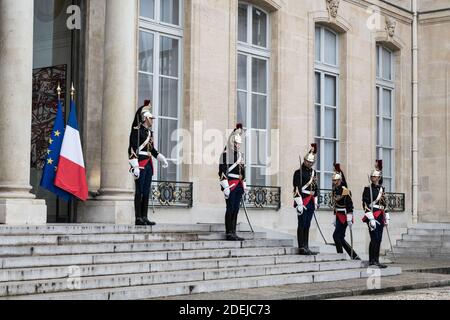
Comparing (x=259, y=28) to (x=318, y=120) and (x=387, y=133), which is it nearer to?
(x=318, y=120)

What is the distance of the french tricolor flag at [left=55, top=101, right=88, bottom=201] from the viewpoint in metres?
13.8

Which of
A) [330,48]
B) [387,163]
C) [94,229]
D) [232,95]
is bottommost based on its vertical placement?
[94,229]

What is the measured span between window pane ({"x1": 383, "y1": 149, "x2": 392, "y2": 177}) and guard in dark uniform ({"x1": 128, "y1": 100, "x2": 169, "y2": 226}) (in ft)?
31.2

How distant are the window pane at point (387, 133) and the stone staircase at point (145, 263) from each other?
7480 mm

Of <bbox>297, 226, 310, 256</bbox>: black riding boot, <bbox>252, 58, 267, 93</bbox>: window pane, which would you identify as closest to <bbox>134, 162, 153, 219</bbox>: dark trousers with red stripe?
<bbox>297, 226, 310, 256</bbox>: black riding boot

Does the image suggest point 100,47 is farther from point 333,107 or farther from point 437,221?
point 437,221

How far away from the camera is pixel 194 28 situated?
53.9 ft

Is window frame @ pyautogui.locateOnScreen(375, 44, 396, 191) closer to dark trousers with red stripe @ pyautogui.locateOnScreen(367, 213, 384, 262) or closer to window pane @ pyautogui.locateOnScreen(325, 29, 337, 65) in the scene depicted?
window pane @ pyautogui.locateOnScreen(325, 29, 337, 65)

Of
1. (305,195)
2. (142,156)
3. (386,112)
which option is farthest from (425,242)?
(142,156)

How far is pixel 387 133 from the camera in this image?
72.3ft

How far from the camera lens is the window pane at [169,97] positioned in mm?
16312

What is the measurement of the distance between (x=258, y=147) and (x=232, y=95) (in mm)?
1412

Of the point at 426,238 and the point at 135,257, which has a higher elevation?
the point at 135,257

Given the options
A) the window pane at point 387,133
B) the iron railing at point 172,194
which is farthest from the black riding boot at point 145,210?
the window pane at point 387,133
